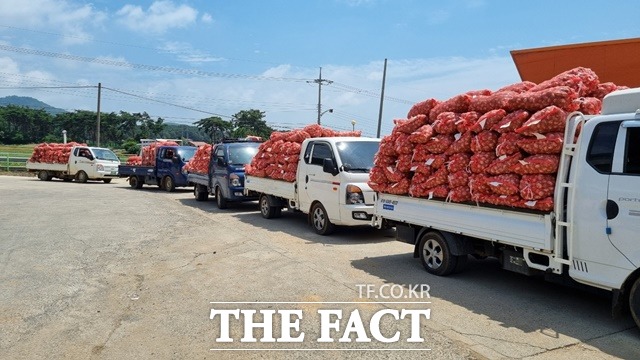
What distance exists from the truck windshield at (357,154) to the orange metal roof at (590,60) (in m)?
3.34

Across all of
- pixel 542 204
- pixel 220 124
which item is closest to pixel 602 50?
pixel 542 204

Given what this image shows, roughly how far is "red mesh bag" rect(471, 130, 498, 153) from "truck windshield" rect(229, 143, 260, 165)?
1000 cm

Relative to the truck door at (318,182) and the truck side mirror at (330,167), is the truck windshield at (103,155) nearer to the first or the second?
the truck door at (318,182)

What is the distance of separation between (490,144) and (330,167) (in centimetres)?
423

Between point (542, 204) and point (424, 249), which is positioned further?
point (424, 249)

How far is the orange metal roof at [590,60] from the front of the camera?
8.12 meters

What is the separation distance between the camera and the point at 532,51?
31.7 ft

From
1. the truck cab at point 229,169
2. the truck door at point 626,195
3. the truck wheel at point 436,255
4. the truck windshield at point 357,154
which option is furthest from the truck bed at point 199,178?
the truck door at point 626,195

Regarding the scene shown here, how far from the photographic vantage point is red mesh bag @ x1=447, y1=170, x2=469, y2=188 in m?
6.73

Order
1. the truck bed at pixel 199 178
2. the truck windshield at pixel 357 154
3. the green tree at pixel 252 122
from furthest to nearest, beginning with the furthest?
1. the green tree at pixel 252 122
2. the truck bed at pixel 199 178
3. the truck windshield at pixel 357 154

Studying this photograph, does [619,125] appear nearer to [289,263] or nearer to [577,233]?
[577,233]

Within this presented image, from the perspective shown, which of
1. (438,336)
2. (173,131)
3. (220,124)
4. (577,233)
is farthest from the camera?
(173,131)

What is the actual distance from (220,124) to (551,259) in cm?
8488

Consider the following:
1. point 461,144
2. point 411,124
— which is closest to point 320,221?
point 411,124
